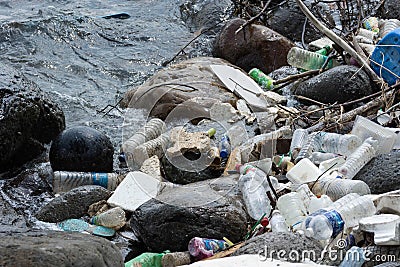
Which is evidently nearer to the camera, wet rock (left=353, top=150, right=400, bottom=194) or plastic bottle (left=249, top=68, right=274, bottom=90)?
wet rock (left=353, top=150, right=400, bottom=194)

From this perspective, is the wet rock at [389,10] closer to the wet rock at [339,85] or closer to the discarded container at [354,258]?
the wet rock at [339,85]

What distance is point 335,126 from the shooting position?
501cm

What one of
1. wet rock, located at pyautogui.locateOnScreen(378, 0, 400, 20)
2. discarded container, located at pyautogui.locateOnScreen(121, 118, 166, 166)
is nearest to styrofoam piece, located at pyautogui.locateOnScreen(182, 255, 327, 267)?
discarded container, located at pyautogui.locateOnScreen(121, 118, 166, 166)

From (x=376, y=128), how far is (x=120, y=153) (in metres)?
2.13

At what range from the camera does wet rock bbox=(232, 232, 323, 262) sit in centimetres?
318

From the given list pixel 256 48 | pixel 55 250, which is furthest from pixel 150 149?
pixel 55 250

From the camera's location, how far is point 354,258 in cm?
309

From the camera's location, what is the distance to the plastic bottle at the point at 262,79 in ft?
21.9

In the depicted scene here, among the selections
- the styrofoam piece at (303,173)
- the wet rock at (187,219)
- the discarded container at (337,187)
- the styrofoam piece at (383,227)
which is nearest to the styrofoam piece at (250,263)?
the styrofoam piece at (383,227)

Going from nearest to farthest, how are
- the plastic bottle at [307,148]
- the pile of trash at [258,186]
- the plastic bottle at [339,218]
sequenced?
the pile of trash at [258,186]
the plastic bottle at [339,218]
the plastic bottle at [307,148]

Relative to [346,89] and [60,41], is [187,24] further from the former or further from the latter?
[346,89]

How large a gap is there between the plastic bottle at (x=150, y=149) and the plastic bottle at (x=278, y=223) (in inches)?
58.3

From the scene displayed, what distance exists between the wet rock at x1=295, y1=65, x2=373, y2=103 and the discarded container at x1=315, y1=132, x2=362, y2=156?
123cm

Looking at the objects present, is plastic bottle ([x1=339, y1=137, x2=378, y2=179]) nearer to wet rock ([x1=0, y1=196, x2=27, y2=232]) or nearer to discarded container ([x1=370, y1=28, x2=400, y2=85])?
discarded container ([x1=370, y1=28, x2=400, y2=85])
